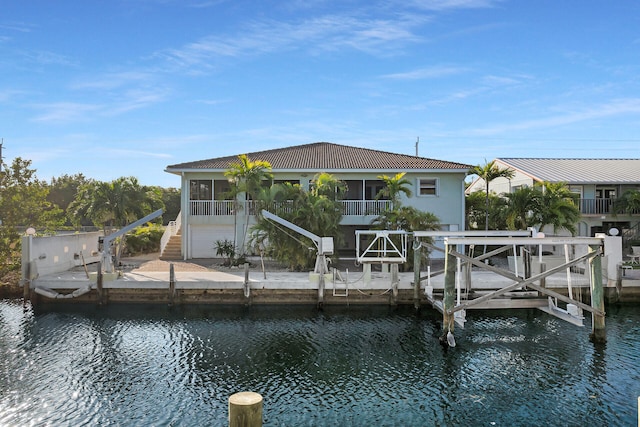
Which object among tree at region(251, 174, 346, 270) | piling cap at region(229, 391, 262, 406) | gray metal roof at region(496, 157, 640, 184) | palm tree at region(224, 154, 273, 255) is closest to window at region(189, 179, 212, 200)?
palm tree at region(224, 154, 273, 255)

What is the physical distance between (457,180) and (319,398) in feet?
69.7

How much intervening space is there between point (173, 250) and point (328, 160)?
1143 centimetres

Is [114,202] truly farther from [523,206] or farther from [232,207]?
[523,206]

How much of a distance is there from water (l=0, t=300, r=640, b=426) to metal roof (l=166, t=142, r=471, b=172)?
11690 millimetres

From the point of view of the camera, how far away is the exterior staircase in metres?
29.6

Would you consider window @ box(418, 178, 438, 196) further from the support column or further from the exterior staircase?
the support column

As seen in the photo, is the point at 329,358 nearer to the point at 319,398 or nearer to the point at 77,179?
the point at 319,398

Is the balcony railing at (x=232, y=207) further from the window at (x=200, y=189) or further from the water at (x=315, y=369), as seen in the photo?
the water at (x=315, y=369)

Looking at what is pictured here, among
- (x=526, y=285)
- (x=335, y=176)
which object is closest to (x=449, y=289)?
(x=526, y=285)

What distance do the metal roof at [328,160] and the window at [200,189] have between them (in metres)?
1.21

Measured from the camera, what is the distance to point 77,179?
60.1 metres

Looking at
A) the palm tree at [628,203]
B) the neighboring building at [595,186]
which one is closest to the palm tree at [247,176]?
the neighboring building at [595,186]

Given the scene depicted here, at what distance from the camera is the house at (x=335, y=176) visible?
95.6 ft

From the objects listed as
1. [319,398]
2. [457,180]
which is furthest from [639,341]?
[457,180]
